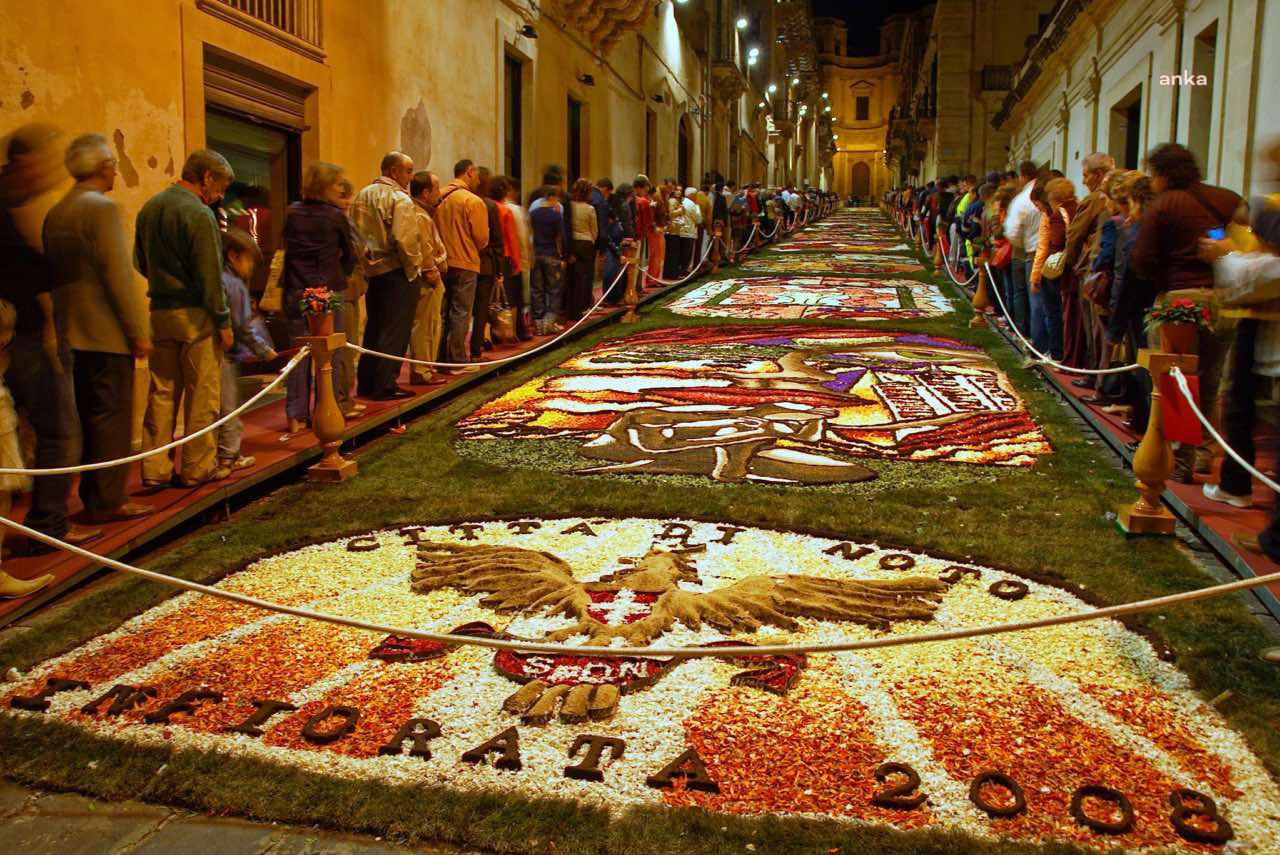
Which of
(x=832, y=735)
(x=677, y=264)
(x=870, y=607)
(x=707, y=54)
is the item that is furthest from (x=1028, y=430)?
(x=707, y=54)

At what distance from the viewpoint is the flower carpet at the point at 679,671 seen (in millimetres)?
2988

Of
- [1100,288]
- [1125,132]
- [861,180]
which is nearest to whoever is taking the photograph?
[1100,288]

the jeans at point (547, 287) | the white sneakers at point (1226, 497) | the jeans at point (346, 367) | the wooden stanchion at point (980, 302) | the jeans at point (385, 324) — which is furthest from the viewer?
the wooden stanchion at point (980, 302)

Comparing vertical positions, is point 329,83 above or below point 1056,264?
above

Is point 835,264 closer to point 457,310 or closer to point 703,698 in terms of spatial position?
point 457,310

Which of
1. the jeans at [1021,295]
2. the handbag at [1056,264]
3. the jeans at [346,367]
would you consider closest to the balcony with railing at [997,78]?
the jeans at [1021,295]

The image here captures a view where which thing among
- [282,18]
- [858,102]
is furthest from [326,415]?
[858,102]

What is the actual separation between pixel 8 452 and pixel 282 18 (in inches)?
265

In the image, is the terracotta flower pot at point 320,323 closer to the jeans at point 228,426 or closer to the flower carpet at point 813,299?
the jeans at point 228,426

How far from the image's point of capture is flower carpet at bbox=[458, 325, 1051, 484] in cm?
716

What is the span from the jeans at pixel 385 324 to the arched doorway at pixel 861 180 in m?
107

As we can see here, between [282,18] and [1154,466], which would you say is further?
[282,18]

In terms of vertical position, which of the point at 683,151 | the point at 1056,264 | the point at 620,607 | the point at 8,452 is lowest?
the point at 620,607

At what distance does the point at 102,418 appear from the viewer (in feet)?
17.4
